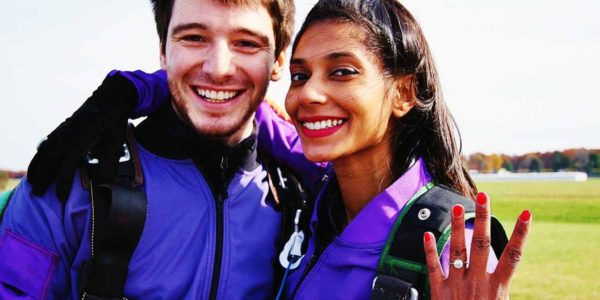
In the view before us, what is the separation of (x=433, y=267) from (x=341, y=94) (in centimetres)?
109

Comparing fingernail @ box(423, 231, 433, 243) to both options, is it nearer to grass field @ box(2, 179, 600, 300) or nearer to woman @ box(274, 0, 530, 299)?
woman @ box(274, 0, 530, 299)

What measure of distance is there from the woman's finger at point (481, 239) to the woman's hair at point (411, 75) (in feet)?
2.78

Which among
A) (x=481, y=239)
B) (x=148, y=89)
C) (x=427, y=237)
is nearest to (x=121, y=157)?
(x=148, y=89)

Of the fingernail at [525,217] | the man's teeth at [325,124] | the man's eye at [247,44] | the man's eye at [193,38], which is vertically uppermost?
the man's eye at [193,38]

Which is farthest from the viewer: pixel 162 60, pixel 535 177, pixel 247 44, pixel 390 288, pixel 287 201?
pixel 535 177

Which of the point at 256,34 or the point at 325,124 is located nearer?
the point at 325,124

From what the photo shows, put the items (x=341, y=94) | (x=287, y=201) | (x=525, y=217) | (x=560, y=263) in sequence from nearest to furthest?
(x=525, y=217) → (x=341, y=94) → (x=287, y=201) → (x=560, y=263)

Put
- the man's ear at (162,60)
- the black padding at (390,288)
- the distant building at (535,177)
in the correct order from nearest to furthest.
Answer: the black padding at (390,288), the man's ear at (162,60), the distant building at (535,177)

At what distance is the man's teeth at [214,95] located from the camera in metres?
3.31

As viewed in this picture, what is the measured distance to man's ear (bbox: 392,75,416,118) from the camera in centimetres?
316

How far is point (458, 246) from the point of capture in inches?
89.7

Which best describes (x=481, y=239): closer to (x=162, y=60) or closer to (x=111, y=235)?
(x=111, y=235)

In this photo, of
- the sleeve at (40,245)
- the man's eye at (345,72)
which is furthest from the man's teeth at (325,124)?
the sleeve at (40,245)

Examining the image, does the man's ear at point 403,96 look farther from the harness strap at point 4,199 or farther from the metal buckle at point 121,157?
the harness strap at point 4,199
